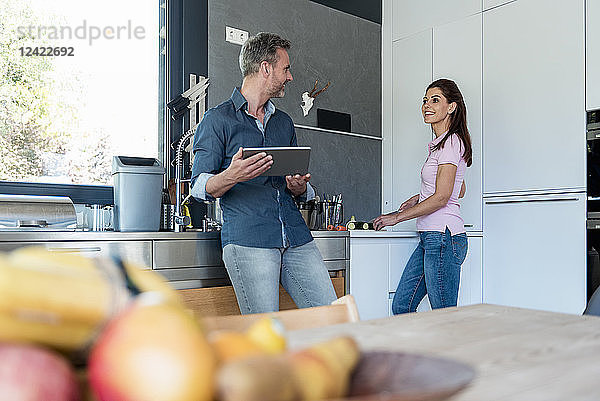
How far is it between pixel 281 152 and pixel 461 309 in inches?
36.1

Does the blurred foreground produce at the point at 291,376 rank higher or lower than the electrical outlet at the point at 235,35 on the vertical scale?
lower

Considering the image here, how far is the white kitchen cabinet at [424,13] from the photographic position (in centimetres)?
350

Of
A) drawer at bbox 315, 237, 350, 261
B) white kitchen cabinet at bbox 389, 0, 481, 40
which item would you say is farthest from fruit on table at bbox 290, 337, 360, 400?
white kitchen cabinet at bbox 389, 0, 481, 40

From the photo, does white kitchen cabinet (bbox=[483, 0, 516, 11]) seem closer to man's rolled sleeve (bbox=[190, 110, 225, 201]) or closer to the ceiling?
the ceiling

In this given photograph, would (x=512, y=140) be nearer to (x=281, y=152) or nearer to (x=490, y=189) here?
(x=490, y=189)

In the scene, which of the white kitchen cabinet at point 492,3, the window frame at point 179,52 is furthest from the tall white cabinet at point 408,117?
the window frame at point 179,52

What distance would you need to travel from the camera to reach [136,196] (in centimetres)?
229

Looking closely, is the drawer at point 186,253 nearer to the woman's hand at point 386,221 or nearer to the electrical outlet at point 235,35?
the woman's hand at point 386,221

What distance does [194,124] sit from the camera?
301 cm

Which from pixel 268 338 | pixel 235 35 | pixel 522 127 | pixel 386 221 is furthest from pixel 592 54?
pixel 268 338

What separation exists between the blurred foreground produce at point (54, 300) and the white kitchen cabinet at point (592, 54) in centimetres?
299

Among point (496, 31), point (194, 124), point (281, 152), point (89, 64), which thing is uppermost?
point (496, 31)

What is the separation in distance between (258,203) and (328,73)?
6.04 ft

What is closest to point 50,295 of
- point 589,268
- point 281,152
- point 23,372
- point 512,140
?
point 23,372
